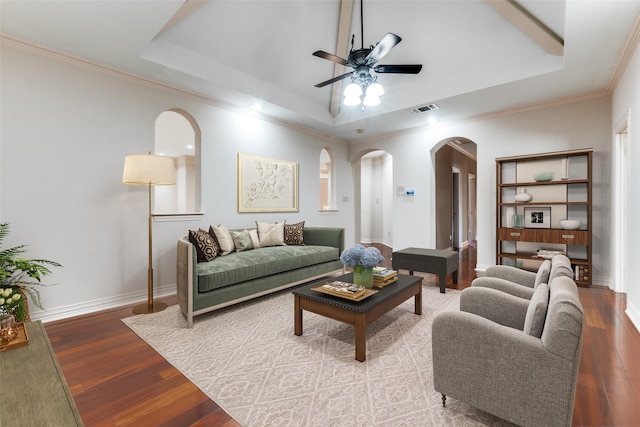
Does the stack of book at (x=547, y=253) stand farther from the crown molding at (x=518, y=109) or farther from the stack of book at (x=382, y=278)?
the stack of book at (x=382, y=278)

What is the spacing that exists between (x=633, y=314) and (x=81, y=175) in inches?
222

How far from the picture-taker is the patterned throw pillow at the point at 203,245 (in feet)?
10.7

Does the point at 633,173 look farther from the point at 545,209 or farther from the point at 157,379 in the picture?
the point at 157,379

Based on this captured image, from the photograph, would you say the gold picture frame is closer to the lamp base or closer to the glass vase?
the lamp base

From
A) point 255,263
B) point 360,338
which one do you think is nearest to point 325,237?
point 255,263

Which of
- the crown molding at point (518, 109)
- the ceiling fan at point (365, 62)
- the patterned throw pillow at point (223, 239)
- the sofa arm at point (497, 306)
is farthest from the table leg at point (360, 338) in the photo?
the crown molding at point (518, 109)

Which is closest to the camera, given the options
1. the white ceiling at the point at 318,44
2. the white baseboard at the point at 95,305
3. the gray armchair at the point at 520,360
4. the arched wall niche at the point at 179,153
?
the gray armchair at the point at 520,360

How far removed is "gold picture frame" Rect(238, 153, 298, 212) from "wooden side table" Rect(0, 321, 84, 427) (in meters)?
3.26

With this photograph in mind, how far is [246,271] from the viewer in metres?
3.27

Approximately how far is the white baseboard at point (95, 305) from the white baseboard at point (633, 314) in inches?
192

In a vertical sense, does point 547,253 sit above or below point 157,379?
above

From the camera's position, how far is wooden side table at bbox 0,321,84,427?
1000 millimetres

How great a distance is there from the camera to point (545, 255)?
416cm

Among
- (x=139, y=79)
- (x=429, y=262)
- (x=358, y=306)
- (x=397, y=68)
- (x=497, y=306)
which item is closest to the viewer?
(x=497, y=306)
